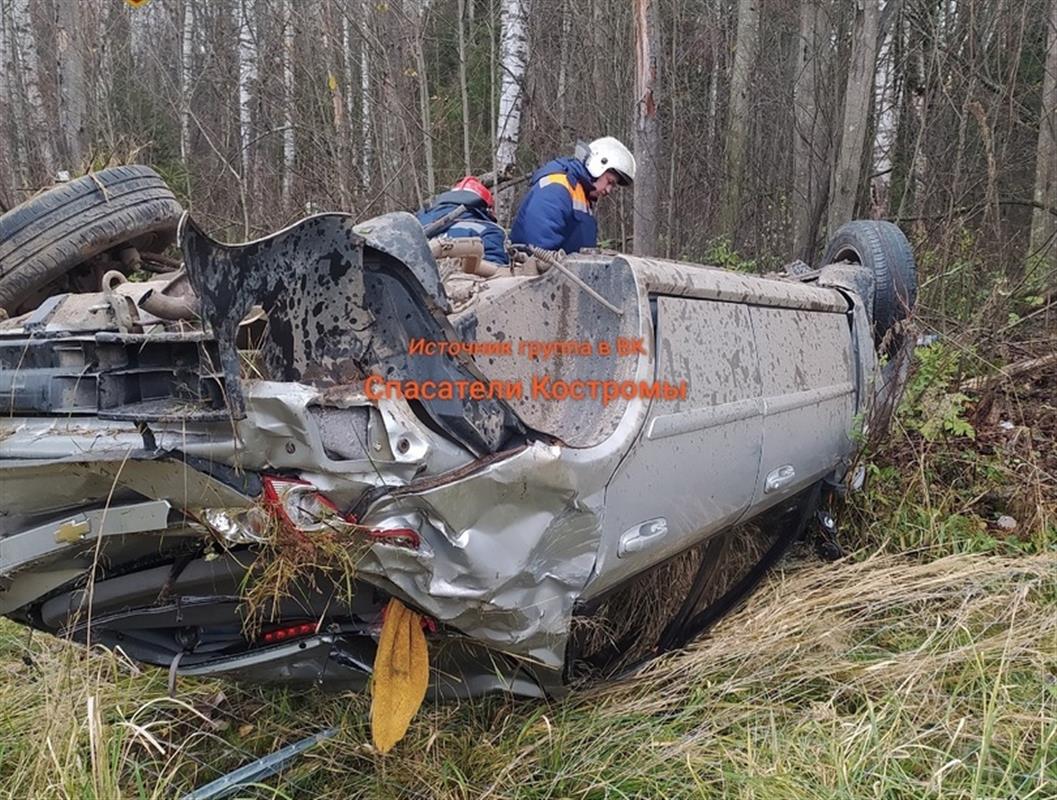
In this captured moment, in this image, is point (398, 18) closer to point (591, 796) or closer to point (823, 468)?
point (823, 468)

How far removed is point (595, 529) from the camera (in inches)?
81.6

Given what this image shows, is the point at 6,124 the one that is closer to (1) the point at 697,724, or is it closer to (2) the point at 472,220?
(2) the point at 472,220

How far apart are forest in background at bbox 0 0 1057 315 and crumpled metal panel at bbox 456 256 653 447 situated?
4.79 meters

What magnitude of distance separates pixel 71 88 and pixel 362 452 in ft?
28.3

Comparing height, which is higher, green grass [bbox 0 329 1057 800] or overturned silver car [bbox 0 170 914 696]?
overturned silver car [bbox 0 170 914 696]

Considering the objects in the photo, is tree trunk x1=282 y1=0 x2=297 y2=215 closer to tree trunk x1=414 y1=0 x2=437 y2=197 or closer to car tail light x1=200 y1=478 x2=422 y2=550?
tree trunk x1=414 y1=0 x2=437 y2=197

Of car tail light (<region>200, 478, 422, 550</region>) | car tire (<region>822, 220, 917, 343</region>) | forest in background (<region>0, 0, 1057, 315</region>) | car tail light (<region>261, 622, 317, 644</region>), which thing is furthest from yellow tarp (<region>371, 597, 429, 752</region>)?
forest in background (<region>0, 0, 1057, 315</region>)

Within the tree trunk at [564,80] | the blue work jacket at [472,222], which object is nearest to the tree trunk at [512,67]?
the tree trunk at [564,80]

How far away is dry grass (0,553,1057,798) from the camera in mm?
2180

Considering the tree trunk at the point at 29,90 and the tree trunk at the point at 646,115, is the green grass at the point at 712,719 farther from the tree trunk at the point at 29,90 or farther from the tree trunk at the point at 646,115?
the tree trunk at the point at 29,90

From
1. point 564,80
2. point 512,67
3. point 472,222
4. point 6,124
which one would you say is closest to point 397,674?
point 472,222

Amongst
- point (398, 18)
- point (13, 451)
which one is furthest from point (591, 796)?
point (398, 18)

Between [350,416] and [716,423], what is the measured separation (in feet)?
3.95

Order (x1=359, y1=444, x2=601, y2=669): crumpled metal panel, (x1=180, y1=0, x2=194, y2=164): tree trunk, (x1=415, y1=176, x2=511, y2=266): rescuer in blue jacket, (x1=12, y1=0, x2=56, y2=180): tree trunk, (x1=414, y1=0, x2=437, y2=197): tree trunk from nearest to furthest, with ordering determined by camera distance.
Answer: (x1=359, y1=444, x2=601, y2=669): crumpled metal panel < (x1=415, y1=176, x2=511, y2=266): rescuer in blue jacket < (x1=414, y1=0, x2=437, y2=197): tree trunk < (x1=12, y1=0, x2=56, y2=180): tree trunk < (x1=180, y1=0, x2=194, y2=164): tree trunk
